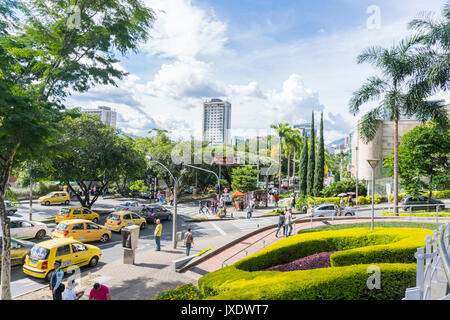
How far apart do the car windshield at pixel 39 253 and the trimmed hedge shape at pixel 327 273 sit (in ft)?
22.1

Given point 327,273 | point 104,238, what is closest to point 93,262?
point 104,238

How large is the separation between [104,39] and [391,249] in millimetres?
12886

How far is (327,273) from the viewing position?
6934 millimetres

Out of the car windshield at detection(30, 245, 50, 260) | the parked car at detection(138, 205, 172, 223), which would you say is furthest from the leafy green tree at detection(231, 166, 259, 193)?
the car windshield at detection(30, 245, 50, 260)

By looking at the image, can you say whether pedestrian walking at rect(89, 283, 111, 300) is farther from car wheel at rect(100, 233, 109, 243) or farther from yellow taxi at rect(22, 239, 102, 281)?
car wheel at rect(100, 233, 109, 243)

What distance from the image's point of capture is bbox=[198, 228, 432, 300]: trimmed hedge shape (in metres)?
6.29

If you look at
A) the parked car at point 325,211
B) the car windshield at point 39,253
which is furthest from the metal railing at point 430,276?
the parked car at point 325,211

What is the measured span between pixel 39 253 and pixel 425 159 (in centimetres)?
2676

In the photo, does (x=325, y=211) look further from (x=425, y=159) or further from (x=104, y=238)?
(x=104, y=238)

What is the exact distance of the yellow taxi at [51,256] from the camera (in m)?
11.2

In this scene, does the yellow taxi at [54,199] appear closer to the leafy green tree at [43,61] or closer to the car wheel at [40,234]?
the car wheel at [40,234]

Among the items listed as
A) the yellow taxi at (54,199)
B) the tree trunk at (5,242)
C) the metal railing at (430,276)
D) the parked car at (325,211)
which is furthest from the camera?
the yellow taxi at (54,199)

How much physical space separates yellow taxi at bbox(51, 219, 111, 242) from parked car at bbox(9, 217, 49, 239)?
1.98m

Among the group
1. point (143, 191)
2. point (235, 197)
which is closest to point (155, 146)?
point (143, 191)
